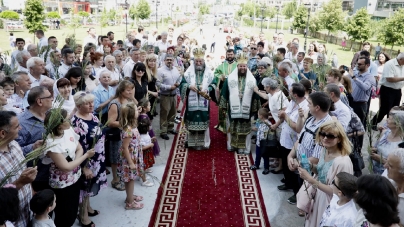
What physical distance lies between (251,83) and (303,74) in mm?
1573

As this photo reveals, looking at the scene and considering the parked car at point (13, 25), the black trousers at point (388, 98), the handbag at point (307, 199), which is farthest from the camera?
the parked car at point (13, 25)

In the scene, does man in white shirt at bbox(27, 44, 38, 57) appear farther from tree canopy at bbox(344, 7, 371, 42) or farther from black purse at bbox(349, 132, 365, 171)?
tree canopy at bbox(344, 7, 371, 42)

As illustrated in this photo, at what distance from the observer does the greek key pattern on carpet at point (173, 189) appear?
4.63 meters

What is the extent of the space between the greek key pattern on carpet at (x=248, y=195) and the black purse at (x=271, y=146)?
1.85 feet

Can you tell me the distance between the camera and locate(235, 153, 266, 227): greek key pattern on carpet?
466 centimetres

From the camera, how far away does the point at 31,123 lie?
347 centimetres

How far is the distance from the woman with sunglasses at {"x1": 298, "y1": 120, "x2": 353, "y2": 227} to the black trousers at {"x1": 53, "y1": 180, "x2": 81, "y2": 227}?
2348 mm

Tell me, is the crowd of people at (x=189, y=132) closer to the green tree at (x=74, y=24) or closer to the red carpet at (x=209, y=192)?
the red carpet at (x=209, y=192)

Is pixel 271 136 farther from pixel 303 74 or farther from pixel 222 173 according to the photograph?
pixel 303 74

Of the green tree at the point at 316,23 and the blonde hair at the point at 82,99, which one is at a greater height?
the green tree at the point at 316,23

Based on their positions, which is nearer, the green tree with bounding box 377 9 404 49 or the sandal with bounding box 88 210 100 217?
the sandal with bounding box 88 210 100 217

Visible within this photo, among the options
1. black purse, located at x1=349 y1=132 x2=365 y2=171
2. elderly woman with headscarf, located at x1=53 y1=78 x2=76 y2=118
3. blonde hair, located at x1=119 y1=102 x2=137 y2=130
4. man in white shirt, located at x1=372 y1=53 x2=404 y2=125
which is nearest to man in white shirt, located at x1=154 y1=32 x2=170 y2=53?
man in white shirt, located at x1=372 y1=53 x2=404 y2=125

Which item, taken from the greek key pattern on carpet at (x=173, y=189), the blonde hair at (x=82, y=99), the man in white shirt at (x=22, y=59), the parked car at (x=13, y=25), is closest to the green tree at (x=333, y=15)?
the greek key pattern on carpet at (x=173, y=189)

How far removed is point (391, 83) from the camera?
25.0 ft
